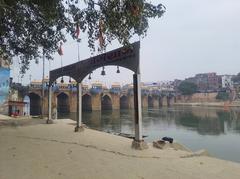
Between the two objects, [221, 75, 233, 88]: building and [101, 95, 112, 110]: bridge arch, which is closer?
[101, 95, 112, 110]: bridge arch

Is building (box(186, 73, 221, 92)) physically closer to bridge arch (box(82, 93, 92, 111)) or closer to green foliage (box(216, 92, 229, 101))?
green foliage (box(216, 92, 229, 101))

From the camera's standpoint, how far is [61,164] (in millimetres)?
6957

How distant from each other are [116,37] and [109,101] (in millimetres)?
72973

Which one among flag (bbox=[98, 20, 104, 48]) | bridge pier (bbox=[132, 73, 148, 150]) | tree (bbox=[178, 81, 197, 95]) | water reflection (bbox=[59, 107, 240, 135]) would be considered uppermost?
tree (bbox=[178, 81, 197, 95])

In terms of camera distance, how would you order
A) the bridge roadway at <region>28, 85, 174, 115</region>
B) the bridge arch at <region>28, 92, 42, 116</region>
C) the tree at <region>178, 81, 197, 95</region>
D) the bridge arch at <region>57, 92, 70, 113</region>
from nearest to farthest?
the bridge roadway at <region>28, 85, 174, 115</region> → the bridge arch at <region>28, 92, 42, 116</region> → the bridge arch at <region>57, 92, 70, 113</region> → the tree at <region>178, 81, 197, 95</region>

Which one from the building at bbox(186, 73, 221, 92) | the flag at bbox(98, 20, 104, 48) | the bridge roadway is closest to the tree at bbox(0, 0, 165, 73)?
the flag at bbox(98, 20, 104, 48)

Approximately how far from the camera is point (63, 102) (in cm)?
7238

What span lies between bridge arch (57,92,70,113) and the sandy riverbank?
5999 cm

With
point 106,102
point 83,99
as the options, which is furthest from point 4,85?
point 106,102

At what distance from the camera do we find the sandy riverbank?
6.21 meters

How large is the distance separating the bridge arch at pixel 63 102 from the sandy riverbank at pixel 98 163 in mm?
59991

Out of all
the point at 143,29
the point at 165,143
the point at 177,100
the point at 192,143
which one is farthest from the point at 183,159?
the point at 177,100

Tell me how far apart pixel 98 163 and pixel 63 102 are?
2626 inches

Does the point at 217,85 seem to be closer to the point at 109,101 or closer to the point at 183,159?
the point at 109,101
